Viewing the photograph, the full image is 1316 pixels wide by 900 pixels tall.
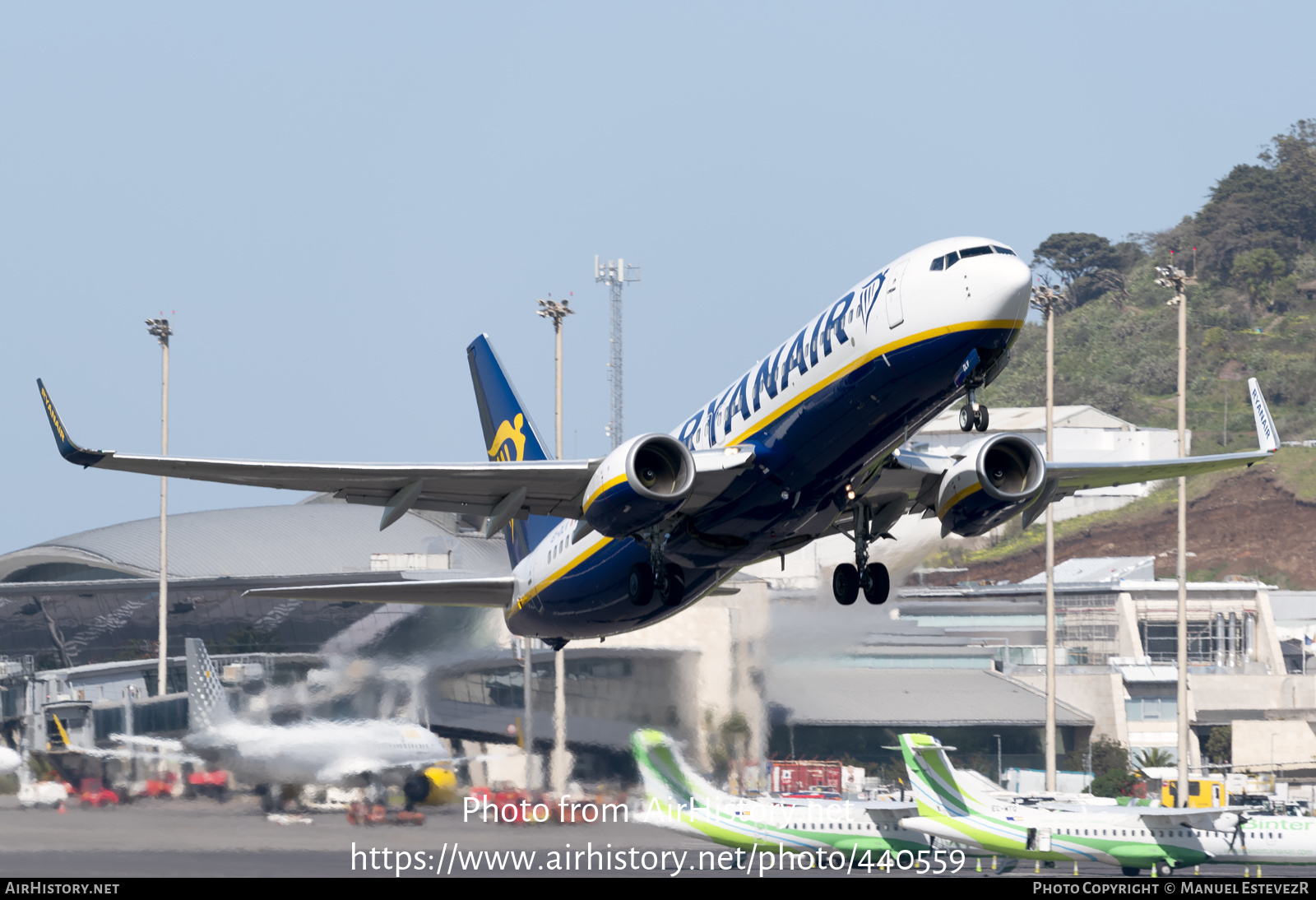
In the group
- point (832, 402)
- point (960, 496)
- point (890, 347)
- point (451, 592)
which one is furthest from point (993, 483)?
point (451, 592)

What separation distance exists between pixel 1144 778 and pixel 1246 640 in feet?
85.6

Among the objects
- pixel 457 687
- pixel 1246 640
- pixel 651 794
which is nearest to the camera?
pixel 651 794

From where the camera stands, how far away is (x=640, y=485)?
25.5 m

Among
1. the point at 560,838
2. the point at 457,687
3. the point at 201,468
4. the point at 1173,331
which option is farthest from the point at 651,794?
the point at 1173,331

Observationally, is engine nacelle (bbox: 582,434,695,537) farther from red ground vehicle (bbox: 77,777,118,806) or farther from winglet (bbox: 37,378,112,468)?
red ground vehicle (bbox: 77,777,118,806)

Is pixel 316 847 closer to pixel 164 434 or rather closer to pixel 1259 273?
pixel 164 434

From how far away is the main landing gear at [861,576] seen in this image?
2983cm

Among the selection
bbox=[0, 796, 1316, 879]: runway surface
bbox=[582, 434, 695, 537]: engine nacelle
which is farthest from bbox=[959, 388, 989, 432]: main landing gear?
bbox=[0, 796, 1316, 879]: runway surface

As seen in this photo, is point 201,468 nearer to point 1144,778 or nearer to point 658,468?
point 658,468

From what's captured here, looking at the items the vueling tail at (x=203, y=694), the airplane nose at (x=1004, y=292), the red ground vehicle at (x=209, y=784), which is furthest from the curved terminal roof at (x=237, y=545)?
the airplane nose at (x=1004, y=292)

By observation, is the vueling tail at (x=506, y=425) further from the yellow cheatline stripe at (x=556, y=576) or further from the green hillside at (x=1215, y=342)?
the green hillside at (x=1215, y=342)

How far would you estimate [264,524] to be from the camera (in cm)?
9806

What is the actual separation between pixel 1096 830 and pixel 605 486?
2538 centimetres

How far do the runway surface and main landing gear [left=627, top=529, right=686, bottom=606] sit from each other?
884 cm
